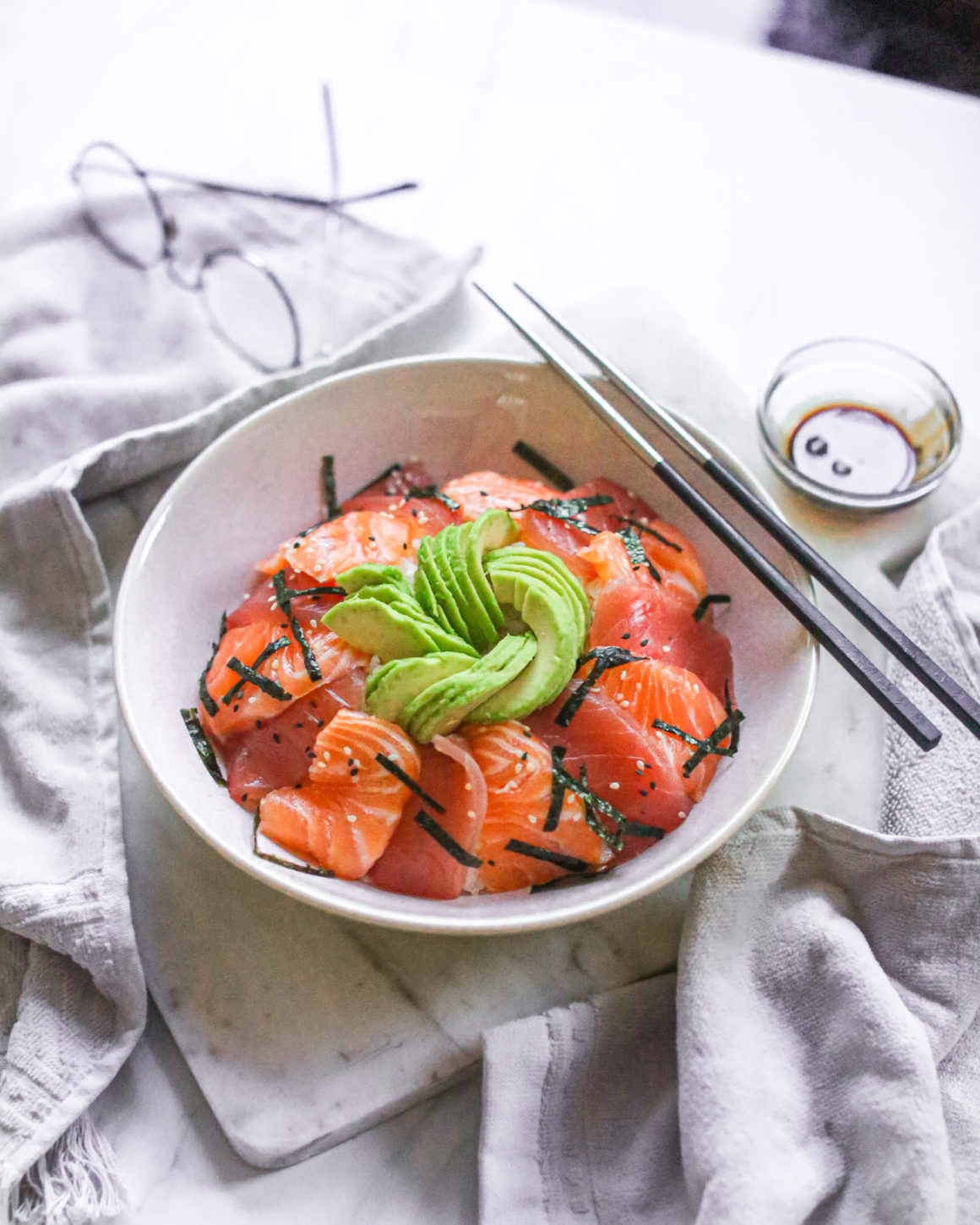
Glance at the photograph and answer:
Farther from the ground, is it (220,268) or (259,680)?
(220,268)

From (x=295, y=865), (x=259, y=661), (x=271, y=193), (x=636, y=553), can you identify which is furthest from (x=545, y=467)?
(x=271, y=193)

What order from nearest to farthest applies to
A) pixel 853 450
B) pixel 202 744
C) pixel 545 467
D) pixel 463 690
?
pixel 463 690, pixel 202 744, pixel 545 467, pixel 853 450

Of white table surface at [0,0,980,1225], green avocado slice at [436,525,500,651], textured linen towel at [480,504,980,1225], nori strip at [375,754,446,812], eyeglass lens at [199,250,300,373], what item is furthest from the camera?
white table surface at [0,0,980,1225]

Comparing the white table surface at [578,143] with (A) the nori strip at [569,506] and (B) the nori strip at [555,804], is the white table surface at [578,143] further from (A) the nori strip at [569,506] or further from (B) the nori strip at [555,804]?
(B) the nori strip at [555,804]

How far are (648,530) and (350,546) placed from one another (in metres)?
0.53

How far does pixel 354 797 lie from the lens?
1.68 metres

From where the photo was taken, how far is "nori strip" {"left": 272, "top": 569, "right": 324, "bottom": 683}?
1.76 m

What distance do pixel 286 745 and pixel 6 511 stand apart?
80 cm

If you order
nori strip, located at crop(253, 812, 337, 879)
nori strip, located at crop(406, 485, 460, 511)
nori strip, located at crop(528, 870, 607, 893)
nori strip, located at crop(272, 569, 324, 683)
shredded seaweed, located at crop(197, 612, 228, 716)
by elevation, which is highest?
nori strip, located at crop(406, 485, 460, 511)

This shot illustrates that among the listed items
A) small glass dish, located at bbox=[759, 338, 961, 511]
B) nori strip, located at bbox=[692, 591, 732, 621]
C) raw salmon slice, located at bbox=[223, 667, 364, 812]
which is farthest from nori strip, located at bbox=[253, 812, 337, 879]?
small glass dish, located at bbox=[759, 338, 961, 511]

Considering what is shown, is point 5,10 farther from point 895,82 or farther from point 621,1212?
point 621,1212

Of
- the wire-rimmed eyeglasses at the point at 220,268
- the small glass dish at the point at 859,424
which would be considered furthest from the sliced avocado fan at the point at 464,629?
the wire-rimmed eyeglasses at the point at 220,268

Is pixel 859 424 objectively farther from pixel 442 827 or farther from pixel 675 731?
pixel 442 827

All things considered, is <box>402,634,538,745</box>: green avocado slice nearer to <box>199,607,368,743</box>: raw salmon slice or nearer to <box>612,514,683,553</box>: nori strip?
<box>199,607,368,743</box>: raw salmon slice
